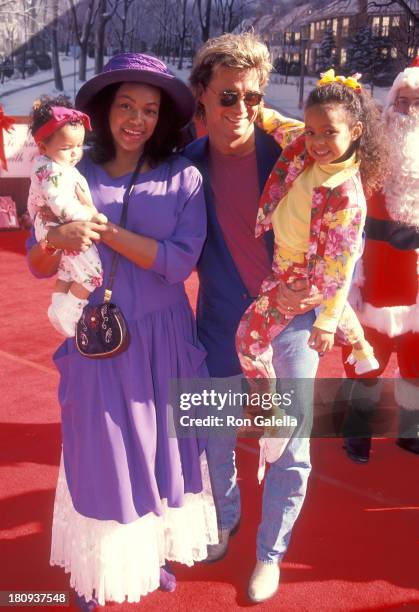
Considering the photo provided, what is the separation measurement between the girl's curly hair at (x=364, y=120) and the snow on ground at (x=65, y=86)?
8.03 meters

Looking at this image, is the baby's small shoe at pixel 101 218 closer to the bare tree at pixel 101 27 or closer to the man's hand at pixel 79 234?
the man's hand at pixel 79 234

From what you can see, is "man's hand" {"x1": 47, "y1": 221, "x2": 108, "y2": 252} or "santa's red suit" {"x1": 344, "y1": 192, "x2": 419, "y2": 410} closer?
"man's hand" {"x1": 47, "y1": 221, "x2": 108, "y2": 252}

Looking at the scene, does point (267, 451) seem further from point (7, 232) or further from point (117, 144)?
point (7, 232)

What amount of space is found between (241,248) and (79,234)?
65 cm

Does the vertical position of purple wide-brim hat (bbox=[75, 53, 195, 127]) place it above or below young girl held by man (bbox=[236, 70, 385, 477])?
above

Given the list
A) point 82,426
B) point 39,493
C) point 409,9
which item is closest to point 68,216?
point 82,426

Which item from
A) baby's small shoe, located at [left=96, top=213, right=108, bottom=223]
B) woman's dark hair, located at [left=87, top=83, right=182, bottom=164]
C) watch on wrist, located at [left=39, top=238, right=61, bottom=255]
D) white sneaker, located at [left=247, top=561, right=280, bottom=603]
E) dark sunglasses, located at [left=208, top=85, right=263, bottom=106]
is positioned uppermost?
dark sunglasses, located at [left=208, top=85, right=263, bottom=106]

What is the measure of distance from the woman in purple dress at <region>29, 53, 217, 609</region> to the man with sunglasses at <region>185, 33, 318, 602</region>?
14 cm

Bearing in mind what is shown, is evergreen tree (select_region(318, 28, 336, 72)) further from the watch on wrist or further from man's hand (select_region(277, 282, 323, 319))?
the watch on wrist

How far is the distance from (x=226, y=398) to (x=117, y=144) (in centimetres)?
102

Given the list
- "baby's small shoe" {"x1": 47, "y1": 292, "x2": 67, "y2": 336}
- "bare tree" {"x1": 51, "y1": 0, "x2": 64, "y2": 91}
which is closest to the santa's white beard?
"baby's small shoe" {"x1": 47, "y1": 292, "x2": 67, "y2": 336}

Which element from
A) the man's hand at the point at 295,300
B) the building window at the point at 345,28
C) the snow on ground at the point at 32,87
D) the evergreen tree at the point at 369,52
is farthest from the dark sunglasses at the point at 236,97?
the snow on ground at the point at 32,87

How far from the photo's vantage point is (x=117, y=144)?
2.13 meters

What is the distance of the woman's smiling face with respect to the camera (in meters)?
2.04
